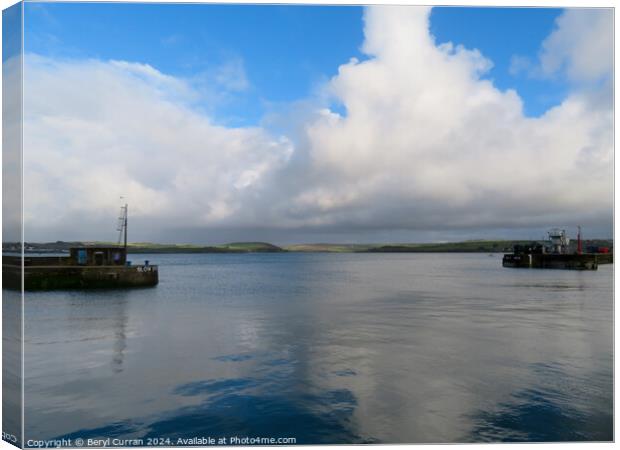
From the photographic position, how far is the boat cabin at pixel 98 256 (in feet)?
132

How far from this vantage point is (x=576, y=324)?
72.9 ft

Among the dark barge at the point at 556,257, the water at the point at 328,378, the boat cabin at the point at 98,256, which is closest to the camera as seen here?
the water at the point at 328,378

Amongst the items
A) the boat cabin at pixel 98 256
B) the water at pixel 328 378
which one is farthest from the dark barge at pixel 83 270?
the water at pixel 328 378

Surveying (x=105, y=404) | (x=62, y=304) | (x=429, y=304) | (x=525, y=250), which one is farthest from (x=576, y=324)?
(x=525, y=250)

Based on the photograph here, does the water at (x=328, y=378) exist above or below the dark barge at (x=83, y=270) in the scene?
below

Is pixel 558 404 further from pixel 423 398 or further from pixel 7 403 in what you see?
pixel 7 403

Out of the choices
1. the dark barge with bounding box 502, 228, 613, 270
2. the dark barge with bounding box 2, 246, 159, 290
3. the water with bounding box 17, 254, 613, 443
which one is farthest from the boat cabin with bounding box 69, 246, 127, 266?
the dark barge with bounding box 502, 228, 613, 270

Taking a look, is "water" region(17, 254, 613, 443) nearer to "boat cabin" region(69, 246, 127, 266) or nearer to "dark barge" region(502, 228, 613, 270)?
"boat cabin" region(69, 246, 127, 266)

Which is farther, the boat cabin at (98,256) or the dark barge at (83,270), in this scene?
the boat cabin at (98,256)

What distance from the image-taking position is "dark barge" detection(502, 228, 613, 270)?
6988 cm

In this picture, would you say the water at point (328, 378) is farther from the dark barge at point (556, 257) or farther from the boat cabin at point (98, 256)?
the dark barge at point (556, 257)

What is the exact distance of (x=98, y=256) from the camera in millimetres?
41219

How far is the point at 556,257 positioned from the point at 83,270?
2876 inches

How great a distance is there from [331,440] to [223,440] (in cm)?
215
